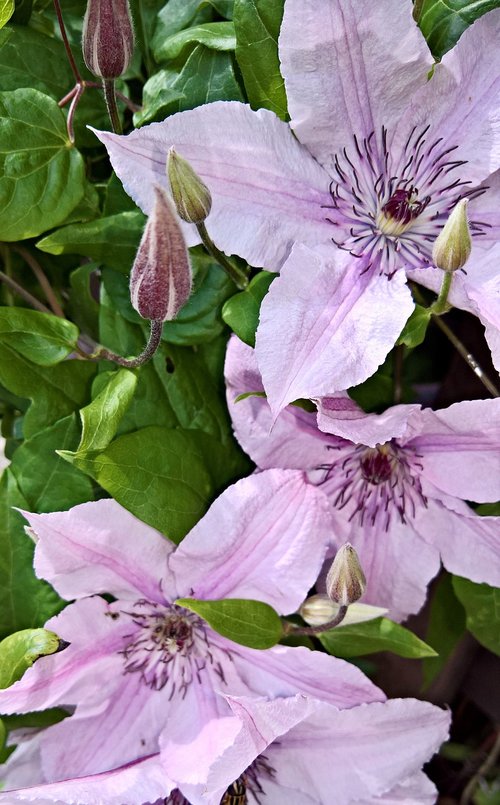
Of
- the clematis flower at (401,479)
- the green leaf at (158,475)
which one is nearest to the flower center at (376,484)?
the clematis flower at (401,479)

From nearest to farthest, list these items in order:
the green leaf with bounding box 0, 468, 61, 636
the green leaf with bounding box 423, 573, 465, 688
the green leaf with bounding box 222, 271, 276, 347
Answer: the green leaf with bounding box 222, 271, 276, 347 → the green leaf with bounding box 0, 468, 61, 636 → the green leaf with bounding box 423, 573, 465, 688

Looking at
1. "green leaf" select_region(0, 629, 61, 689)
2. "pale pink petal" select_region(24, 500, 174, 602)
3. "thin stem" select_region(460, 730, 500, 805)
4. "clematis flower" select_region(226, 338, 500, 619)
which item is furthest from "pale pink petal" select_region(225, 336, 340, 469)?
"thin stem" select_region(460, 730, 500, 805)

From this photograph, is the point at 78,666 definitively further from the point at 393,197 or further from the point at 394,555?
the point at 393,197

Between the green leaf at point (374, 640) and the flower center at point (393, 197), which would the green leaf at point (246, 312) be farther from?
the green leaf at point (374, 640)

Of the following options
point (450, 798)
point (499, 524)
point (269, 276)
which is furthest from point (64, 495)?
point (450, 798)

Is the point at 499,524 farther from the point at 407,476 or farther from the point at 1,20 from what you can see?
the point at 1,20

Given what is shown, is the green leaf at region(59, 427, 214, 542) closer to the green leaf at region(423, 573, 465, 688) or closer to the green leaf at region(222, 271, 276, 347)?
the green leaf at region(222, 271, 276, 347)
